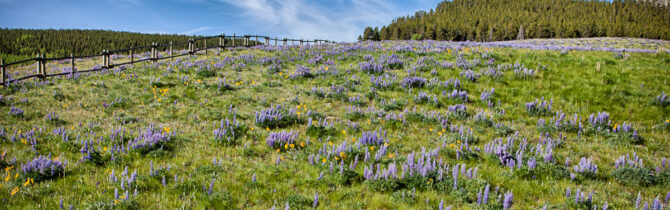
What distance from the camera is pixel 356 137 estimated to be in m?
7.48

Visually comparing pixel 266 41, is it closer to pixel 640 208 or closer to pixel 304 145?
pixel 304 145

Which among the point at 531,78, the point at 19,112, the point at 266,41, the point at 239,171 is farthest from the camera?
the point at 266,41

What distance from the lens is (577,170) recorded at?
17.6 ft

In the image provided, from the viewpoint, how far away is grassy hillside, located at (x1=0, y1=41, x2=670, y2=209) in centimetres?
479

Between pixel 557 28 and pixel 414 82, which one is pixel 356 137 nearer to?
pixel 414 82

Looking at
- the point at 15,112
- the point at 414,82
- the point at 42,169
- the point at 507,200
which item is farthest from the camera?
the point at 414,82

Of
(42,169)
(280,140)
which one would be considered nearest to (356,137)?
(280,140)

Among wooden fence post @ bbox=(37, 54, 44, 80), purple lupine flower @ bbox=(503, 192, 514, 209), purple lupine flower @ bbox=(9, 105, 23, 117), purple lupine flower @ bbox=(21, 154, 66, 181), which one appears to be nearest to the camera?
purple lupine flower @ bbox=(503, 192, 514, 209)

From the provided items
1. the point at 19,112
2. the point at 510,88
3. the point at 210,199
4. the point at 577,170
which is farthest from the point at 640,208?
the point at 19,112

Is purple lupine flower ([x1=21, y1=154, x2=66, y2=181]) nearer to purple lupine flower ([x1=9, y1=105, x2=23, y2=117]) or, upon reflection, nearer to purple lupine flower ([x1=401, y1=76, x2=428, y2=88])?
purple lupine flower ([x1=9, y1=105, x2=23, y2=117])

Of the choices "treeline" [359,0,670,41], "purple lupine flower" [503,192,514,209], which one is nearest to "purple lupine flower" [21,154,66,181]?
"purple lupine flower" [503,192,514,209]

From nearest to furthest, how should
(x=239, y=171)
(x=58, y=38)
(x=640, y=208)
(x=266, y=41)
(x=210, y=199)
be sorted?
(x=640, y=208) < (x=210, y=199) < (x=239, y=171) < (x=266, y=41) < (x=58, y=38)

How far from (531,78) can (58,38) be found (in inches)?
9746

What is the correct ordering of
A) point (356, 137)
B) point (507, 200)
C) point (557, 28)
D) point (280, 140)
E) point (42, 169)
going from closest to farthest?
point (507, 200) → point (42, 169) → point (280, 140) → point (356, 137) → point (557, 28)
